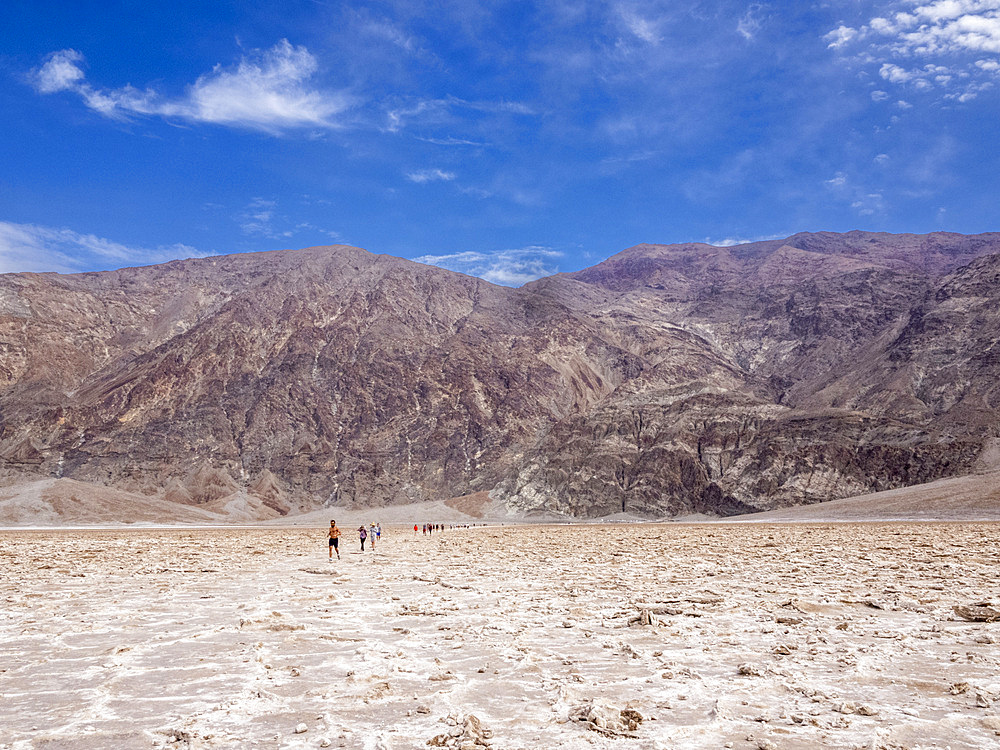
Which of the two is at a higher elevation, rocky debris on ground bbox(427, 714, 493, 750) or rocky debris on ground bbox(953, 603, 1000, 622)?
rocky debris on ground bbox(953, 603, 1000, 622)

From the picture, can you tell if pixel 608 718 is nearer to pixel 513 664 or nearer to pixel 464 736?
pixel 464 736

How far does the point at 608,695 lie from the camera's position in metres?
6.51

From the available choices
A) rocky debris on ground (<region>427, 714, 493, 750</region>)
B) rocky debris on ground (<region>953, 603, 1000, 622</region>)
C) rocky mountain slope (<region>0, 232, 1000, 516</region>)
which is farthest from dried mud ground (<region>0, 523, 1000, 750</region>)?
rocky mountain slope (<region>0, 232, 1000, 516</region>)

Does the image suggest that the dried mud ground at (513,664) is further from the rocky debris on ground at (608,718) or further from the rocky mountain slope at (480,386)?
the rocky mountain slope at (480,386)

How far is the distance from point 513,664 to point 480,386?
11464 centimetres

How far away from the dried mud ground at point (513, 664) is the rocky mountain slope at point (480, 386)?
77.7 metres

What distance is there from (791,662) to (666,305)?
165 metres

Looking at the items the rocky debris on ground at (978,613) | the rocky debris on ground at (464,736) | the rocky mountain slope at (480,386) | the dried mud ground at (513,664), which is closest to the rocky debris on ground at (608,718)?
the dried mud ground at (513,664)

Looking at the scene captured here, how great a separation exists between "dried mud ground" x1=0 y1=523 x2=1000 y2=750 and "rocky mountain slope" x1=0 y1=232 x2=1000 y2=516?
77.7m

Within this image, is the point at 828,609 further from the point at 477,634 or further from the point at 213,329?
the point at 213,329

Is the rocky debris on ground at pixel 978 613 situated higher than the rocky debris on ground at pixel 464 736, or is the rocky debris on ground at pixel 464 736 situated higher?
the rocky debris on ground at pixel 978 613

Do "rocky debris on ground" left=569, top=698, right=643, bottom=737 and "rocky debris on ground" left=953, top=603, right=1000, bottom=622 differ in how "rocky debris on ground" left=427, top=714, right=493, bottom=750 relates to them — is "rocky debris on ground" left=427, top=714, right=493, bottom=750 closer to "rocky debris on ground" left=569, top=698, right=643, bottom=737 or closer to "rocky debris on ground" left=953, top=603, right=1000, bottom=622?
"rocky debris on ground" left=569, top=698, right=643, bottom=737

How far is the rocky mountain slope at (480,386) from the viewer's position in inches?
3600

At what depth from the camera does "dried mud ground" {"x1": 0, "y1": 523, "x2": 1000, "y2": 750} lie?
218 inches
